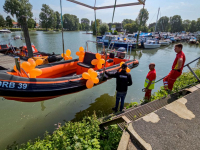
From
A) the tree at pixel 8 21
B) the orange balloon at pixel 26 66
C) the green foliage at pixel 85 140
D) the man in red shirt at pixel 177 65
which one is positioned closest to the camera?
the green foliage at pixel 85 140

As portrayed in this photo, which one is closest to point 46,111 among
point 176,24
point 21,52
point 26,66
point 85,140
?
point 26,66

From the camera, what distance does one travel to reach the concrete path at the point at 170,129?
1596 mm

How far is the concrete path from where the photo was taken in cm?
160

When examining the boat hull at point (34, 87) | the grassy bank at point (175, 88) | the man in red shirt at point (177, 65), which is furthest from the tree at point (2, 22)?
the man in red shirt at point (177, 65)

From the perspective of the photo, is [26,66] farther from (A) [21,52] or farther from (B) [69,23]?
(B) [69,23]

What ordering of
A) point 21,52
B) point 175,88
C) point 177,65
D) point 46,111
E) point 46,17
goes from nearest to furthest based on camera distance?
1. point 177,65
2. point 175,88
3. point 46,111
4. point 21,52
5. point 46,17

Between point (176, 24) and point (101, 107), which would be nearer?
point (101, 107)

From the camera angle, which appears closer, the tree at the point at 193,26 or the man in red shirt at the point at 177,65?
the man in red shirt at the point at 177,65

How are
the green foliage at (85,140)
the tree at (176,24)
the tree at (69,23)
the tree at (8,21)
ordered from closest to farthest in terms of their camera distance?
the green foliage at (85,140)
the tree at (8,21)
the tree at (176,24)
the tree at (69,23)

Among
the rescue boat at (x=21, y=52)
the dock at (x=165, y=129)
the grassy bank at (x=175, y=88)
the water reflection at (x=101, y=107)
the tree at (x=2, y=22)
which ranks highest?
the tree at (x=2, y=22)

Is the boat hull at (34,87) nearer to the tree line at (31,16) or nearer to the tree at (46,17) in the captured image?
the tree line at (31,16)

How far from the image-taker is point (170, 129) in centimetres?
185

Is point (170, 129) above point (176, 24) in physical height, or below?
below

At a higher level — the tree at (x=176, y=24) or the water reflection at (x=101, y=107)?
the tree at (x=176, y=24)
